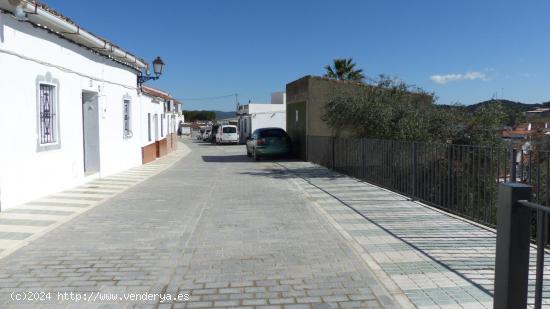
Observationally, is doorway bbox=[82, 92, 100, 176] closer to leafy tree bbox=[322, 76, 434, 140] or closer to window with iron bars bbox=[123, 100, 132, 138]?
window with iron bars bbox=[123, 100, 132, 138]

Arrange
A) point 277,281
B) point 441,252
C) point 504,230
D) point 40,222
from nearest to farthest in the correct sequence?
point 504,230 < point 277,281 < point 441,252 < point 40,222

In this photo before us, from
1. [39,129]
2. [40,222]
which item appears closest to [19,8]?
[39,129]

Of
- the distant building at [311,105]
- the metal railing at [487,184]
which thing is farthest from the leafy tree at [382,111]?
the distant building at [311,105]

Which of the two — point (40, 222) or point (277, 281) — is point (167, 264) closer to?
point (277, 281)

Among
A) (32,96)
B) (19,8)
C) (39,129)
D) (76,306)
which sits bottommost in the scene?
(76,306)

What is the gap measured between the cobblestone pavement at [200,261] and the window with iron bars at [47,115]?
95.0 inches

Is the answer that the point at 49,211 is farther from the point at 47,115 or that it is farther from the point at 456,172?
the point at 456,172

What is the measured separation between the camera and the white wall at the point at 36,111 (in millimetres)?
8445

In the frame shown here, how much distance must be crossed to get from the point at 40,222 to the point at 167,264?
3.30 metres

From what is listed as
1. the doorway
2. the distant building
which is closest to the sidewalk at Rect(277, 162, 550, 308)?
the doorway

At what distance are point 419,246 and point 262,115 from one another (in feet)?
112

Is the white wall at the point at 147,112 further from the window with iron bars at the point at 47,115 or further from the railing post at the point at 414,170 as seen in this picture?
the railing post at the point at 414,170

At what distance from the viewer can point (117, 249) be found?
5.96 m

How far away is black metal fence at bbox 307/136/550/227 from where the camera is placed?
6.45 m
